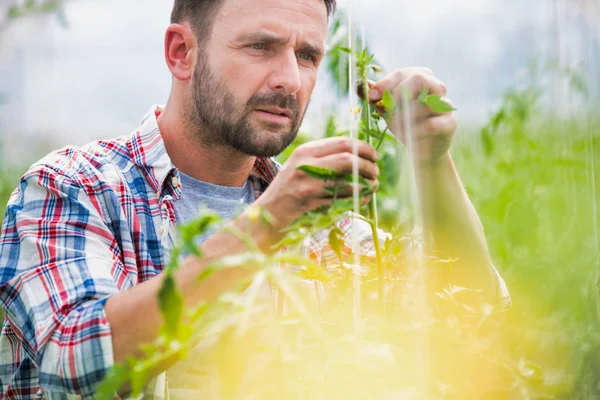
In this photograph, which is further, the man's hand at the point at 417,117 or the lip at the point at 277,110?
the lip at the point at 277,110

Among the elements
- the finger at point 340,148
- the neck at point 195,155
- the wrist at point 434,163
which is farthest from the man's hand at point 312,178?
the neck at point 195,155

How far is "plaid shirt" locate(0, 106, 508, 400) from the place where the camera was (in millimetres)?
878

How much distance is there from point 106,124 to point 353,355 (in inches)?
131

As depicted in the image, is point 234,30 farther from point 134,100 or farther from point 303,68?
point 134,100

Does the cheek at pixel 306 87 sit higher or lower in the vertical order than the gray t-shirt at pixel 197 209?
higher

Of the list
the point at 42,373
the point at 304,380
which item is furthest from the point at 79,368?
the point at 304,380

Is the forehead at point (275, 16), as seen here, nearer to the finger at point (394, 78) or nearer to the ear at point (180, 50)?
the ear at point (180, 50)

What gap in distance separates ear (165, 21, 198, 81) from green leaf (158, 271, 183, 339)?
3.39 ft

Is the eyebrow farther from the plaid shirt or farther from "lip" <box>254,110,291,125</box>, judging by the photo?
the plaid shirt

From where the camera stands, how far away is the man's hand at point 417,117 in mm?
815

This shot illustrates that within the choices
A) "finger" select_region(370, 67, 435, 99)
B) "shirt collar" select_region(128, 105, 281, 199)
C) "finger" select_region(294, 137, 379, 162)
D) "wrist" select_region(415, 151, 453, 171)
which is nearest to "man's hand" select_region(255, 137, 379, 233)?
"finger" select_region(294, 137, 379, 162)

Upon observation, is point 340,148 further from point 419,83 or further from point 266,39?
point 266,39

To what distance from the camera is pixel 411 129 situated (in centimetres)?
88

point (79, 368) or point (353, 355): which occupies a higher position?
point (353, 355)
